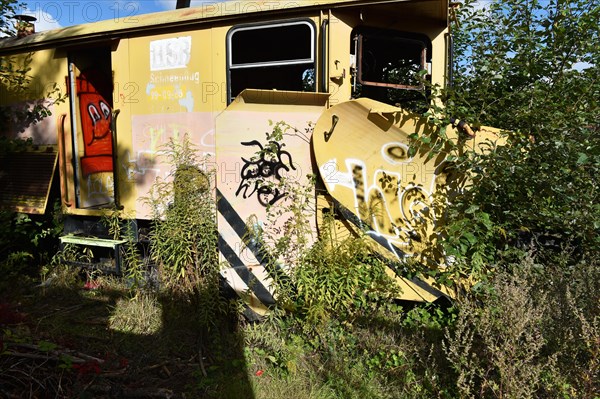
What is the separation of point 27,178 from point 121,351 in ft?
9.82

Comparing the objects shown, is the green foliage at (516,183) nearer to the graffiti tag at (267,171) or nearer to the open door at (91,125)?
the graffiti tag at (267,171)

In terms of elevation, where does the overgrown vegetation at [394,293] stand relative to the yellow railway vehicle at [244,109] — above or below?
below

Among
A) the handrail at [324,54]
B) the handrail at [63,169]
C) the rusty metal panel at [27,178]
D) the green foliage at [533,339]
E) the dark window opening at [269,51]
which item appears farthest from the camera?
the rusty metal panel at [27,178]

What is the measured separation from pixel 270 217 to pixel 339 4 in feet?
5.78

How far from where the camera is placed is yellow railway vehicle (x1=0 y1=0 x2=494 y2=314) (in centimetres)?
334

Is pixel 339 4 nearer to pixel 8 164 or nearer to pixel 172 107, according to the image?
pixel 172 107

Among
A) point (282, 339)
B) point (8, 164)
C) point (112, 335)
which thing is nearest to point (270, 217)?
point (282, 339)

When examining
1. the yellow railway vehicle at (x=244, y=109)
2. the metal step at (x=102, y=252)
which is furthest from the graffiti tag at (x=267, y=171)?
the metal step at (x=102, y=252)

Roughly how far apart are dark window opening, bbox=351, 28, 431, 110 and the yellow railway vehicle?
15 mm

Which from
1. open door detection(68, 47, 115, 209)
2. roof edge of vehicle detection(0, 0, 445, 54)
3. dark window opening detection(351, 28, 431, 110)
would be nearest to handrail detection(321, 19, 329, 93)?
roof edge of vehicle detection(0, 0, 445, 54)

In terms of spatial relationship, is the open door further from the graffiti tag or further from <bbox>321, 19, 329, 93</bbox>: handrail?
<bbox>321, 19, 329, 93</bbox>: handrail

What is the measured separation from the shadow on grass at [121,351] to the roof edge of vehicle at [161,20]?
249 cm

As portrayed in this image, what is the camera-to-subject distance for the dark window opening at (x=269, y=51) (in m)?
3.61

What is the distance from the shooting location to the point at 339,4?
11.3ft
